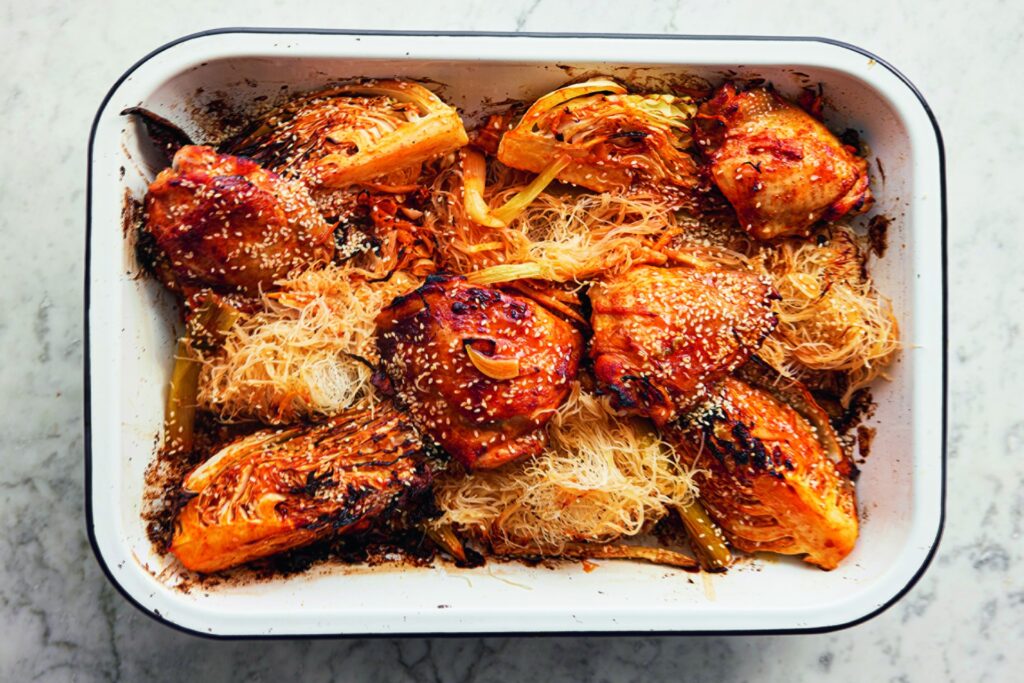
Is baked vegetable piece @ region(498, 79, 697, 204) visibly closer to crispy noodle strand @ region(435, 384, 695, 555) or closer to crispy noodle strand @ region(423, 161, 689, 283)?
crispy noodle strand @ region(423, 161, 689, 283)

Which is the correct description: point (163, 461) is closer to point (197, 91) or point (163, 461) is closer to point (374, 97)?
point (197, 91)

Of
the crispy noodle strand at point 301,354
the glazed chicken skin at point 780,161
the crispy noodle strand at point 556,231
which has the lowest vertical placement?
the crispy noodle strand at point 301,354

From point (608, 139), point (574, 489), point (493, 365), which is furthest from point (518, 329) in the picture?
point (608, 139)

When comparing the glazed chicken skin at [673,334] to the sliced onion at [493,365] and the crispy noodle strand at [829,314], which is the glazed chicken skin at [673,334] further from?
the sliced onion at [493,365]

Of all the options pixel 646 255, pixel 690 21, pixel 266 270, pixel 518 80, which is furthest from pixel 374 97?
pixel 690 21

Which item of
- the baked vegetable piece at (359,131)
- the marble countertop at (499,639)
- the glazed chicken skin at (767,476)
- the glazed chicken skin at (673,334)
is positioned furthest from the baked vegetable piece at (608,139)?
the glazed chicken skin at (767,476)

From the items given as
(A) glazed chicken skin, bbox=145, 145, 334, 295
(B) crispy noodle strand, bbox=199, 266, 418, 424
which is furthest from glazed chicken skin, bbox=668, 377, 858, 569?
(A) glazed chicken skin, bbox=145, 145, 334, 295
